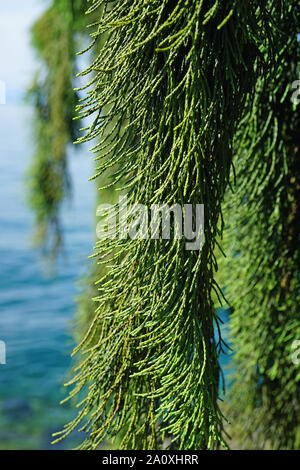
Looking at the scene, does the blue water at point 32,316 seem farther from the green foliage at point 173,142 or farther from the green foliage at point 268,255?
the green foliage at point 173,142

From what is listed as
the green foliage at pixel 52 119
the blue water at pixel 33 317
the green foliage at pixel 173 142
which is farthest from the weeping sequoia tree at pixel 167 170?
the green foliage at pixel 52 119

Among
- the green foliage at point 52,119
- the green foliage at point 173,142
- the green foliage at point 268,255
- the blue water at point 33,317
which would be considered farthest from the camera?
the blue water at point 33,317

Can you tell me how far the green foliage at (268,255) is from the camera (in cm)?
90

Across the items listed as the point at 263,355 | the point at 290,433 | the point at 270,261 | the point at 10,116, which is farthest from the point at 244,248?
the point at 10,116

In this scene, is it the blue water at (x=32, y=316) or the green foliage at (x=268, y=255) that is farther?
the blue water at (x=32, y=316)

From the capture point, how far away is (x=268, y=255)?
104 cm

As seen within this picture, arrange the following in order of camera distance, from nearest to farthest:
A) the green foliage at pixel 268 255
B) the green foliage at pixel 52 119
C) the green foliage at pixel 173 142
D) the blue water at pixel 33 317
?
1. the green foliage at pixel 173 142
2. the green foliage at pixel 268 255
3. the green foliage at pixel 52 119
4. the blue water at pixel 33 317

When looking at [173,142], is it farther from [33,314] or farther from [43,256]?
[33,314]

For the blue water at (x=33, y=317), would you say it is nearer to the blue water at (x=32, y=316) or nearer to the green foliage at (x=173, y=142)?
the blue water at (x=32, y=316)

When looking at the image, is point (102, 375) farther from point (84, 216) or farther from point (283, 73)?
point (84, 216)

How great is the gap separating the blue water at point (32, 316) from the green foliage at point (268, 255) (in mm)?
580

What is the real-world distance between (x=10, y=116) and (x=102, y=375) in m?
12.4

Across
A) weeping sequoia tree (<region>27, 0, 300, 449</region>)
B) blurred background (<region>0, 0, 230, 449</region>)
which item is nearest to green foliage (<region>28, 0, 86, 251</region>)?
blurred background (<region>0, 0, 230, 449</region>)

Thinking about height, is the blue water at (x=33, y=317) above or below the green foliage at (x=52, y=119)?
below
